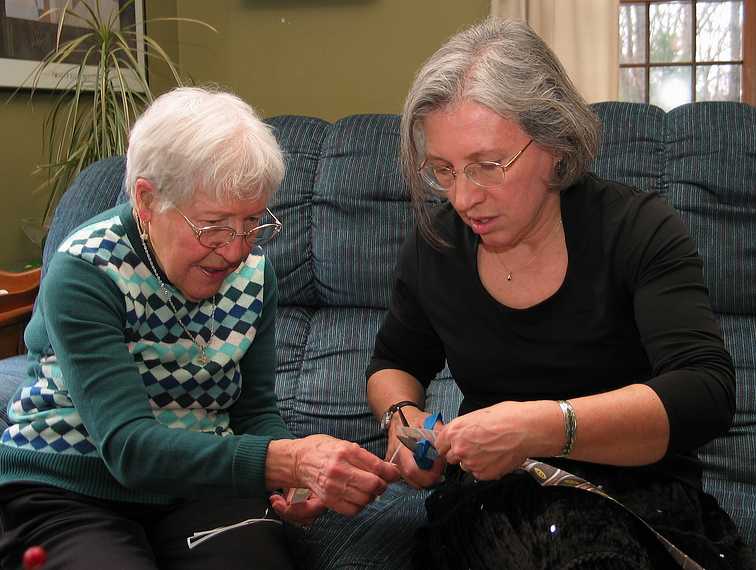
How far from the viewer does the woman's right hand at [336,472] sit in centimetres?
133

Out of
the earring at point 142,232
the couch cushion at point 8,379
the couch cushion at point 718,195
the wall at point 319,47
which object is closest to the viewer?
the earring at point 142,232

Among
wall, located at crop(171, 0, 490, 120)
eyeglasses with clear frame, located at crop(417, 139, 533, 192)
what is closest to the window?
wall, located at crop(171, 0, 490, 120)

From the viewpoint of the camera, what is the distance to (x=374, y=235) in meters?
2.16

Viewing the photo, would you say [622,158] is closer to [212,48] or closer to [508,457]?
[508,457]

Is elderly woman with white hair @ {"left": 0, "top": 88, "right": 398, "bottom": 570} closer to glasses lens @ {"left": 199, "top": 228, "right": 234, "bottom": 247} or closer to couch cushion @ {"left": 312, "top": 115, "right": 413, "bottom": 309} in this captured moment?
glasses lens @ {"left": 199, "top": 228, "right": 234, "bottom": 247}

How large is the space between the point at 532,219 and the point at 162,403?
2.27 feet

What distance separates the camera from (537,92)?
1398mm

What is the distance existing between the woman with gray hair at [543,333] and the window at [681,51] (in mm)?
2712

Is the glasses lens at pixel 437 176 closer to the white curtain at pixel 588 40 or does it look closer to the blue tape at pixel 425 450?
the blue tape at pixel 425 450

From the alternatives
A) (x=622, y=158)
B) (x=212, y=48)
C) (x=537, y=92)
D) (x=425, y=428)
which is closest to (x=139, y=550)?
(x=425, y=428)

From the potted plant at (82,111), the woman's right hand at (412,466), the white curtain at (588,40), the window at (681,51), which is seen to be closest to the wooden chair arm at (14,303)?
the potted plant at (82,111)

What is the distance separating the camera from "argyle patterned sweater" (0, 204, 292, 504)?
1319 millimetres

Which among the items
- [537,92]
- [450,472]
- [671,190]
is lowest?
[450,472]

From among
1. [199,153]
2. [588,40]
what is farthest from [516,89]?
[588,40]
